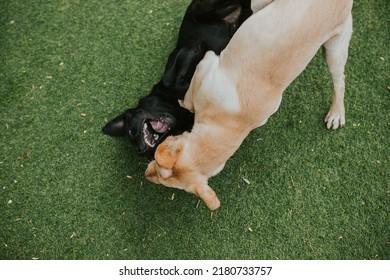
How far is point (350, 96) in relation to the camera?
4445 mm

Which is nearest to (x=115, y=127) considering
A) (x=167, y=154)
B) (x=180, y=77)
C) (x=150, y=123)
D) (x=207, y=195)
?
(x=150, y=123)

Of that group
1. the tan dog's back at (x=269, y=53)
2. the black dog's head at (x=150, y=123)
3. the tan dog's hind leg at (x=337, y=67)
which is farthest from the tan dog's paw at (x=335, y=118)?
the black dog's head at (x=150, y=123)

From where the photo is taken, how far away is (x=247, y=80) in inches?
130

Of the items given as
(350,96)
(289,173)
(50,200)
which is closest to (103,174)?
(50,200)

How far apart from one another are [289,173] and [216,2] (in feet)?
6.75

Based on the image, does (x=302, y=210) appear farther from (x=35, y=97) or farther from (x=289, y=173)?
(x=35, y=97)

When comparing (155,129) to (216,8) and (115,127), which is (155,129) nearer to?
(115,127)

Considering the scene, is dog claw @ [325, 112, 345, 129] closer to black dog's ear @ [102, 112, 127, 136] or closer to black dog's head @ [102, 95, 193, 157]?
black dog's head @ [102, 95, 193, 157]

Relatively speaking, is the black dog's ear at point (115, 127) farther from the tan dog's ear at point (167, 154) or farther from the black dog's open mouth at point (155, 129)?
the tan dog's ear at point (167, 154)

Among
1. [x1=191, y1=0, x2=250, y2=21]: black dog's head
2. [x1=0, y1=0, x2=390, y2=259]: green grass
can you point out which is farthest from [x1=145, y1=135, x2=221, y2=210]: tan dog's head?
[x1=191, y1=0, x2=250, y2=21]: black dog's head

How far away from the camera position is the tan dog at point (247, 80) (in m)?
3.13

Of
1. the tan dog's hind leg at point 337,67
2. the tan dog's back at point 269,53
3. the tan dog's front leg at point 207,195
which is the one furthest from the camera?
the tan dog's hind leg at point 337,67

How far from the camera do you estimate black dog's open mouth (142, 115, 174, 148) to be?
3895 mm

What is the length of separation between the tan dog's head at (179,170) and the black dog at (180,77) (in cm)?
49
